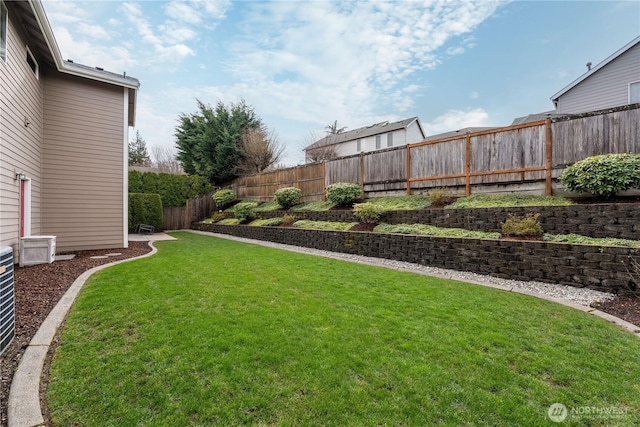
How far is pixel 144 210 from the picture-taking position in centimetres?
1434

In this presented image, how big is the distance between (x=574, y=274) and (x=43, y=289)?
8513mm

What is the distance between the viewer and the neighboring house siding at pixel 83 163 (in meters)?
8.06

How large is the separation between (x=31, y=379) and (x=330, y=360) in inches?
88.9

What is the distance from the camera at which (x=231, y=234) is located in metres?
14.0

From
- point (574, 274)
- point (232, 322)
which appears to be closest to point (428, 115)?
point (574, 274)

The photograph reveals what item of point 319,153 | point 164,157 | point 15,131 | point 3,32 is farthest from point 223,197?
point 164,157

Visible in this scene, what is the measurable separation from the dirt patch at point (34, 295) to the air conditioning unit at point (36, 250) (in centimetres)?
21

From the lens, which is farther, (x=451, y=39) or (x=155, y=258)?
(x=451, y=39)

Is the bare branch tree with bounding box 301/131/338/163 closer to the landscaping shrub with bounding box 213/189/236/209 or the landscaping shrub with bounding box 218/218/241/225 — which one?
the landscaping shrub with bounding box 213/189/236/209

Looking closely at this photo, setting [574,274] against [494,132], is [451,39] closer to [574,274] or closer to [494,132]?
[494,132]

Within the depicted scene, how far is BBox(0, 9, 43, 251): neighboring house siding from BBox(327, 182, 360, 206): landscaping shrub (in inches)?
323

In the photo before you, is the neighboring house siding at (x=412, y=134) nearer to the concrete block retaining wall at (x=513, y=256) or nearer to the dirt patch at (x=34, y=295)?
the concrete block retaining wall at (x=513, y=256)

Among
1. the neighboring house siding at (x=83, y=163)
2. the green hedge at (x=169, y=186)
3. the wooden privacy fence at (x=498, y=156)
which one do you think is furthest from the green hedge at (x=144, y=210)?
the wooden privacy fence at (x=498, y=156)

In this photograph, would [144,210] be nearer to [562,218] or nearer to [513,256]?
[513,256]
